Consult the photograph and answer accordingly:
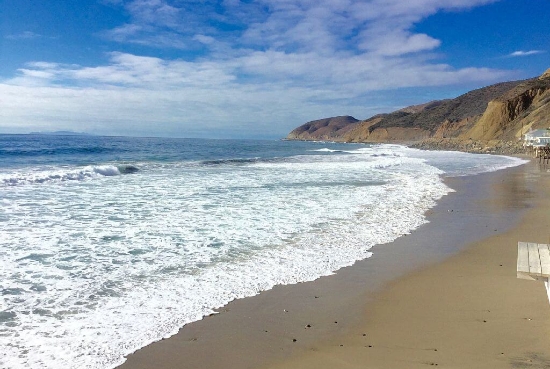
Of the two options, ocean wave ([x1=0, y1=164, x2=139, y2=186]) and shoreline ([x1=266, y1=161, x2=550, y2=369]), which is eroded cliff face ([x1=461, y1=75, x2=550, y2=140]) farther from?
shoreline ([x1=266, y1=161, x2=550, y2=369])

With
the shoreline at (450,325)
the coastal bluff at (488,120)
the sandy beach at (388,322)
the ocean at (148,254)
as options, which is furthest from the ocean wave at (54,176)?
the coastal bluff at (488,120)

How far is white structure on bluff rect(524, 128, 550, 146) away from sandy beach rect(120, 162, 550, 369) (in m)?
43.9

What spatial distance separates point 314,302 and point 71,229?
A: 5.73 m

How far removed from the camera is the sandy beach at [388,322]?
375cm

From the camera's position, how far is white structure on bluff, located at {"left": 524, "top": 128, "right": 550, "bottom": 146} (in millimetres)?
43903

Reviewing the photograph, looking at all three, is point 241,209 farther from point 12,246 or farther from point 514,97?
point 514,97

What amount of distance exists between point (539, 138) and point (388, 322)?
4888 centimetres

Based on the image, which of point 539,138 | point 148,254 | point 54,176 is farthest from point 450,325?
point 539,138

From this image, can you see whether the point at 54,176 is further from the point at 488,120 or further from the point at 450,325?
the point at 488,120

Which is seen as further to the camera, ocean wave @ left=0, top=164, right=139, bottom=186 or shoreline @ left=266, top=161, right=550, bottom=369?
ocean wave @ left=0, top=164, right=139, bottom=186

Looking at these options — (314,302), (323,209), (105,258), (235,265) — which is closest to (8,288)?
(105,258)

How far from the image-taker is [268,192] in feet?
48.4

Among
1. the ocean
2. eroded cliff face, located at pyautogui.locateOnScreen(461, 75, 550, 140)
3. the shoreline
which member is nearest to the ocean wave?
the ocean

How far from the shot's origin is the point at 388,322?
4.53 meters
